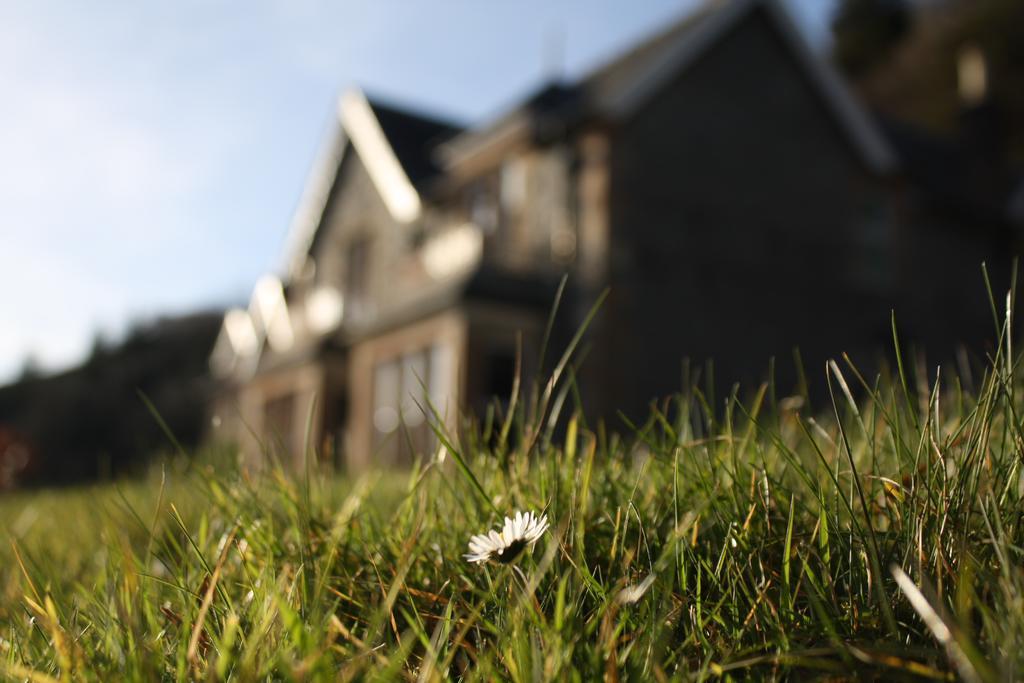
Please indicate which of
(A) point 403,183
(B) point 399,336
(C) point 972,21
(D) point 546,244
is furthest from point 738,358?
(C) point 972,21

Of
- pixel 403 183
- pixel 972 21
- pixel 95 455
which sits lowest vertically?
pixel 972 21

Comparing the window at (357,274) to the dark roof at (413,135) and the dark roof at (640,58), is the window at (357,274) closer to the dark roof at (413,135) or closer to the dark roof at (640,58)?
the dark roof at (413,135)

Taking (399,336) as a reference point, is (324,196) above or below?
above

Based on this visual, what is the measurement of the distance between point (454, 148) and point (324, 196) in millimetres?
6027

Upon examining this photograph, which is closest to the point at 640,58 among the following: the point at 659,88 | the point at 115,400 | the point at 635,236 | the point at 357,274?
the point at 659,88

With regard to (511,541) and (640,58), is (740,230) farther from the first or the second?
(511,541)

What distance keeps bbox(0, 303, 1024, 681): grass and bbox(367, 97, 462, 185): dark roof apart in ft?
56.6

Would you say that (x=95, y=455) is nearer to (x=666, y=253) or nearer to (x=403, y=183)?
(x=403, y=183)

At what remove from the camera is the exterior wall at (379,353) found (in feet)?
47.9

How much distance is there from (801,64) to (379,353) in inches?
362

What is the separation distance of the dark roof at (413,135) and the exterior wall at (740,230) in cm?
529

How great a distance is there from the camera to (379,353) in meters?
16.8

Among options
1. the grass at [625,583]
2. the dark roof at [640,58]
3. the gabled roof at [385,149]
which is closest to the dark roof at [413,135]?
the gabled roof at [385,149]

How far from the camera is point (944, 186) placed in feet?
66.6
